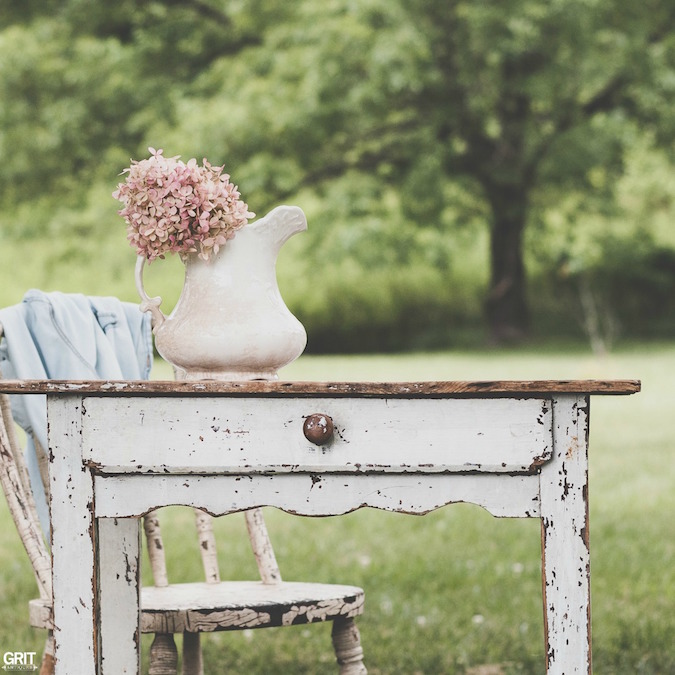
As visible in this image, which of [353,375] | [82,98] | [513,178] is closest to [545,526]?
[353,375]

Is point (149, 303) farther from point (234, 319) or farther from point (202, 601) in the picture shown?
point (202, 601)

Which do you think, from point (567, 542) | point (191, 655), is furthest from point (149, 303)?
point (191, 655)

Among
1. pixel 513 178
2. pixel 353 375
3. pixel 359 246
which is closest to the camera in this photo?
pixel 353 375

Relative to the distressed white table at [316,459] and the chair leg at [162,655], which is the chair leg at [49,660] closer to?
→ the chair leg at [162,655]

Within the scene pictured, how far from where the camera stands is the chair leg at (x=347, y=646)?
2.58m

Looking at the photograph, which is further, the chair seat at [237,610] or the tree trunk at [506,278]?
the tree trunk at [506,278]

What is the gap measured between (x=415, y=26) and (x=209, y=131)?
9.30 ft

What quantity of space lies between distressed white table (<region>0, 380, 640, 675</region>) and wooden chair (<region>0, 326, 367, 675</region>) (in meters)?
0.47

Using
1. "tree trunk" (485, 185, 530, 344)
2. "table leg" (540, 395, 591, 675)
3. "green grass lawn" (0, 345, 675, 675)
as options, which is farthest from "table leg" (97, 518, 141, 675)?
"tree trunk" (485, 185, 530, 344)

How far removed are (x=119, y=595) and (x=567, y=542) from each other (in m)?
0.93

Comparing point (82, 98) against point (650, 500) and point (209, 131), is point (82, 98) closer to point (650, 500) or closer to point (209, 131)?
point (209, 131)

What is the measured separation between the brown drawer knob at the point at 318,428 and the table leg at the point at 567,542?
34 cm

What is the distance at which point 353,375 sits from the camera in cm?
1195

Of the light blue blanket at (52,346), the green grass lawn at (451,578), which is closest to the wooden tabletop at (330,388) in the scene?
the light blue blanket at (52,346)
